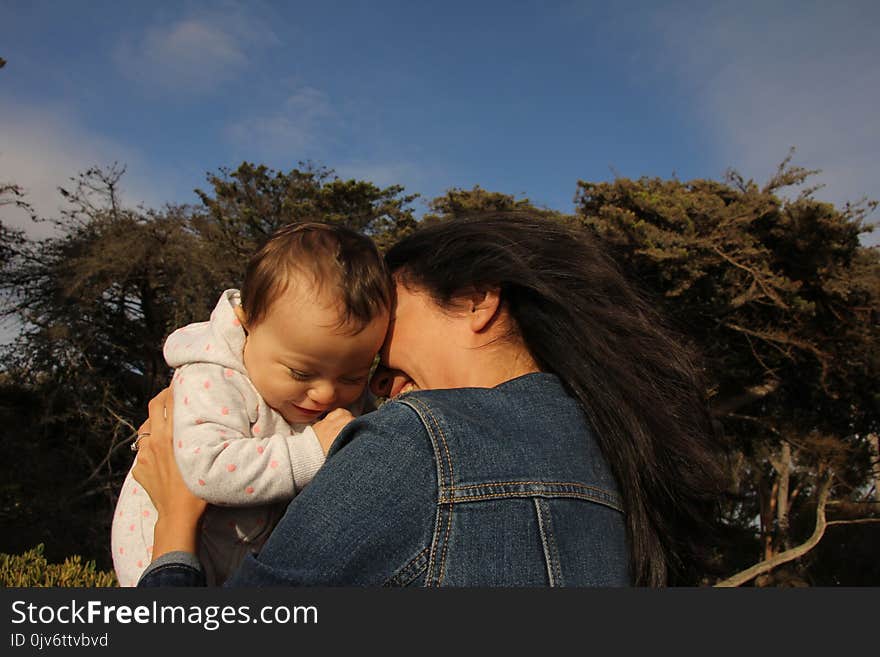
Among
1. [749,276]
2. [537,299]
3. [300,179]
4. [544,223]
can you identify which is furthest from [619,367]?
[300,179]

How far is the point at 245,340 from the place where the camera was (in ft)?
7.32

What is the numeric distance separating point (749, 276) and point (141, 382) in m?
8.32

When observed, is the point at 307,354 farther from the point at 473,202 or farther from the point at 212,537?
the point at 473,202

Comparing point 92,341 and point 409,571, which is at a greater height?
point 92,341

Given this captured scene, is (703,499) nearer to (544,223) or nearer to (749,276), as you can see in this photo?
(544,223)

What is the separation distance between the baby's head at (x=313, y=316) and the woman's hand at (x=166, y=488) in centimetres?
33

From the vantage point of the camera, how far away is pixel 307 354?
207cm

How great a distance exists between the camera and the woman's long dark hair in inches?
62.5

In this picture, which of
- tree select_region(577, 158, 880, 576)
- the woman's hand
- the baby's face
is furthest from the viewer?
tree select_region(577, 158, 880, 576)

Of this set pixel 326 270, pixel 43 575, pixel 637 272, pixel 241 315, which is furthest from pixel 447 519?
pixel 637 272

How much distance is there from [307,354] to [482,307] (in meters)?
0.63

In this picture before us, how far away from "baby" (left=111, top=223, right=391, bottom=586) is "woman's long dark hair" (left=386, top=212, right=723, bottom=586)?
222 millimetres

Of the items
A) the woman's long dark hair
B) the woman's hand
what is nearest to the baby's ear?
the woman's hand

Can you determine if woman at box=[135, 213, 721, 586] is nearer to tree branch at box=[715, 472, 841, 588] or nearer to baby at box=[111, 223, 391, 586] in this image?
baby at box=[111, 223, 391, 586]
